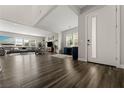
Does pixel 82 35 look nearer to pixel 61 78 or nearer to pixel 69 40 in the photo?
pixel 61 78

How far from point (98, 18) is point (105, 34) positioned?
2.42ft

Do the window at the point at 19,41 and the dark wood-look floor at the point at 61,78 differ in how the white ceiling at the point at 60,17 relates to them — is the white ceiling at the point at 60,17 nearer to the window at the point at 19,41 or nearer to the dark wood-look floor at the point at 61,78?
the dark wood-look floor at the point at 61,78

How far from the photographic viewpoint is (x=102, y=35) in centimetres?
333

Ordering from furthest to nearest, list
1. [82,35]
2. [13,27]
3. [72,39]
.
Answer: [72,39]
[13,27]
[82,35]

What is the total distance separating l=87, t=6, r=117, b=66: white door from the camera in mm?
3035

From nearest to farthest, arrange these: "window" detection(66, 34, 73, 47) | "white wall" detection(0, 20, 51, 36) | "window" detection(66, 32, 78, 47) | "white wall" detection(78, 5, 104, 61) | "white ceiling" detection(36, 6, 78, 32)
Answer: "white wall" detection(78, 5, 104, 61)
"white ceiling" detection(36, 6, 78, 32)
"white wall" detection(0, 20, 51, 36)
"window" detection(66, 32, 78, 47)
"window" detection(66, 34, 73, 47)

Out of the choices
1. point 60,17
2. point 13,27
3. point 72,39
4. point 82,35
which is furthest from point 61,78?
point 13,27

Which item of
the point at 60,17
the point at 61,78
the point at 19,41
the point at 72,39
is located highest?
the point at 60,17

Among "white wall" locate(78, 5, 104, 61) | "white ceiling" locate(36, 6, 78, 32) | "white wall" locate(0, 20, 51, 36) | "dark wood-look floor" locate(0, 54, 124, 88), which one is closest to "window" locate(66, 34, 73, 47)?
"white ceiling" locate(36, 6, 78, 32)

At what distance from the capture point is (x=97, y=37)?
3494mm

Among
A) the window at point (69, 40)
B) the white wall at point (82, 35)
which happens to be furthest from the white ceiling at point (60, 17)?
the window at point (69, 40)

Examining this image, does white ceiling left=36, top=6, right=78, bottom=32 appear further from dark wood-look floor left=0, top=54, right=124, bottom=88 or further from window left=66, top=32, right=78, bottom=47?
dark wood-look floor left=0, top=54, right=124, bottom=88

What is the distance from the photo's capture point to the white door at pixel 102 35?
3035mm
